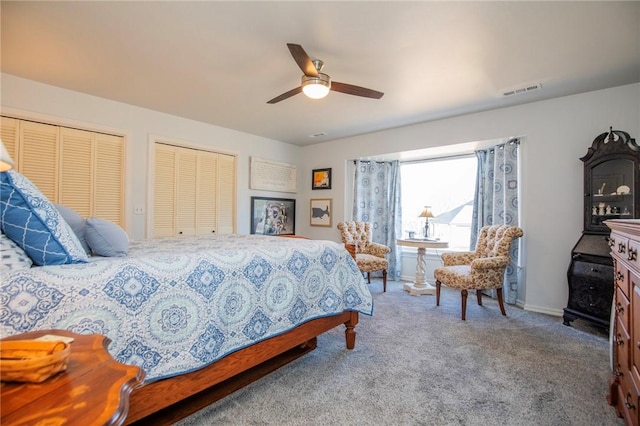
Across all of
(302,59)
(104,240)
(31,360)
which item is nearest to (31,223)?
(104,240)

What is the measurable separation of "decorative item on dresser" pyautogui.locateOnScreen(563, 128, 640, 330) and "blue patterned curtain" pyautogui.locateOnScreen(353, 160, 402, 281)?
2473 mm

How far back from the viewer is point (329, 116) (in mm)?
4059

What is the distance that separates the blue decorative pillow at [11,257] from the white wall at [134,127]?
2.71 m

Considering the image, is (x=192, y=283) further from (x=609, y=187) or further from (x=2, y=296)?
(x=609, y=187)

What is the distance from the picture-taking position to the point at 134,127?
369 cm

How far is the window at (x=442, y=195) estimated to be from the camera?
4672 mm

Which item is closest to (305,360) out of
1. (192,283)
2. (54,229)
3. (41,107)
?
(192,283)

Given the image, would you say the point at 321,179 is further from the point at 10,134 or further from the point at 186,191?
the point at 10,134

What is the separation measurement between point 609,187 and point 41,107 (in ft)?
19.0

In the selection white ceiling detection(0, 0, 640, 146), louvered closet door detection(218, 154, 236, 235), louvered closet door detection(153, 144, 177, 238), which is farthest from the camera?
louvered closet door detection(218, 154, 236, 235)

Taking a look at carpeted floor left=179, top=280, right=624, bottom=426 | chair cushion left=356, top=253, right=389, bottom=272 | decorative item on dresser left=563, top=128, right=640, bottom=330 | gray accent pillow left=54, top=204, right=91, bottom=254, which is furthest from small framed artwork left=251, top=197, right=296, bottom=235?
decorative item on dresser left=563, top=128, right=640, bottom=330

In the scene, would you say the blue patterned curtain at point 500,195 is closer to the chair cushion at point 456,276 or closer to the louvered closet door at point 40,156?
the chair cushion at point 456,276

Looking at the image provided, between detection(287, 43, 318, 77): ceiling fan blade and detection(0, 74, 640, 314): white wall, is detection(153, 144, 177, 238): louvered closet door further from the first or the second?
detection(287, 43, 318, 77): ceiling fan blade

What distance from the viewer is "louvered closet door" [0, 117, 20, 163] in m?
2.88
